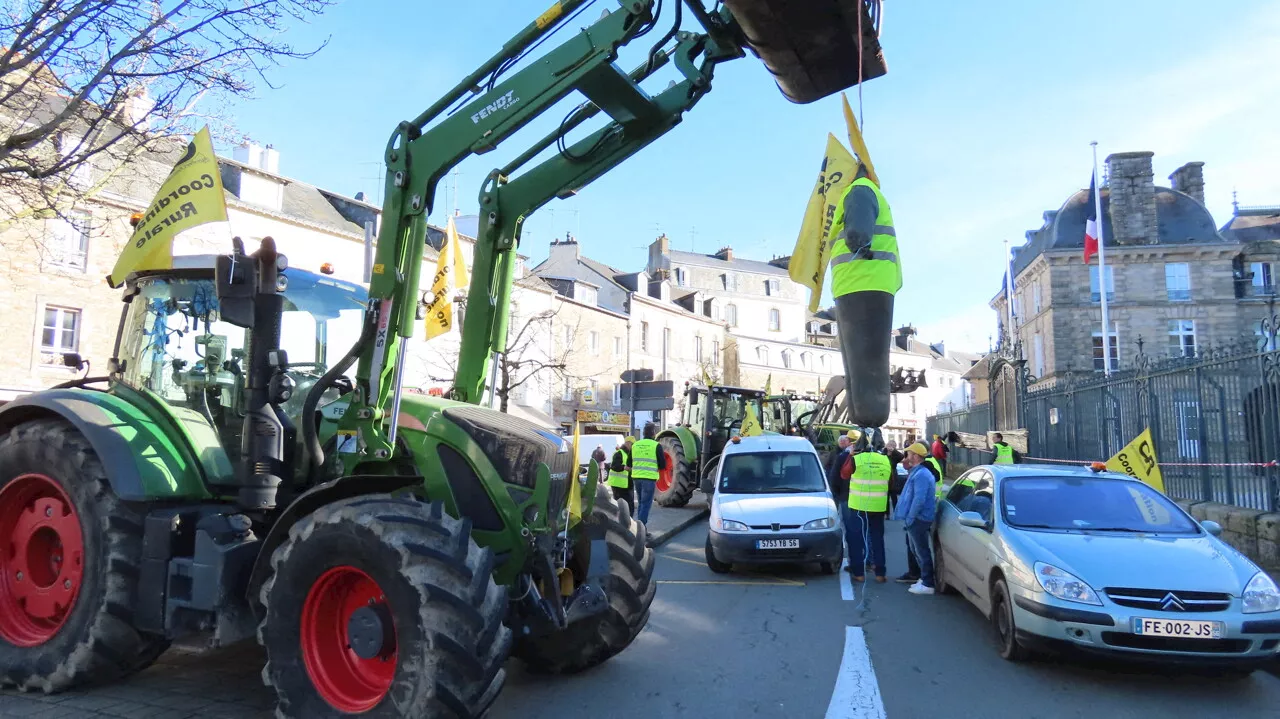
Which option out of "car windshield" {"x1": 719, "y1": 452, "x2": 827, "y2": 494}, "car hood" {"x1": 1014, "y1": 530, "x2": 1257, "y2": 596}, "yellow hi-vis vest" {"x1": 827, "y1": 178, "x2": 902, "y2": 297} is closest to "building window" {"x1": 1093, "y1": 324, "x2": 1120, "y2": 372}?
"car windshield" {"x1": 719, "y1": 452, "x2": 827, "y2": 494}

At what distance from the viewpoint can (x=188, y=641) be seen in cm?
496

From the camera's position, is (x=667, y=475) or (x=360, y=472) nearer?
(x=360, y=472)

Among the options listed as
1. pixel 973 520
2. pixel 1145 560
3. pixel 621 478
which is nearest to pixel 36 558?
pixel 973 520

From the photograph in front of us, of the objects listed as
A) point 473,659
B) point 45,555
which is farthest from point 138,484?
point 473,659

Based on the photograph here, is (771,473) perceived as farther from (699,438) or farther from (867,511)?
(699,438)

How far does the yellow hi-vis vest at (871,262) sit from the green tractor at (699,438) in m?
14.8

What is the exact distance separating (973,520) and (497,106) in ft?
17.9

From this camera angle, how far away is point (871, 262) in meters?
3.10

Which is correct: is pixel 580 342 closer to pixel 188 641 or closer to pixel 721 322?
pixel 721 322

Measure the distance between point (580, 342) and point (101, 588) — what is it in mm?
36372

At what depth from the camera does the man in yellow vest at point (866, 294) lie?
10.0 feet

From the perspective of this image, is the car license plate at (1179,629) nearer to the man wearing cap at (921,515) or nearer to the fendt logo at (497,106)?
the man wearing cap at (921,515)

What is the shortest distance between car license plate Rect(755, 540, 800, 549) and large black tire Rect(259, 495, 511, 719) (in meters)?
6.57

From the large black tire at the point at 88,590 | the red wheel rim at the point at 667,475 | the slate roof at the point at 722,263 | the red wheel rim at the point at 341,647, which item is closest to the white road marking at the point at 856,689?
the red wheel rim at the point at 341,647
